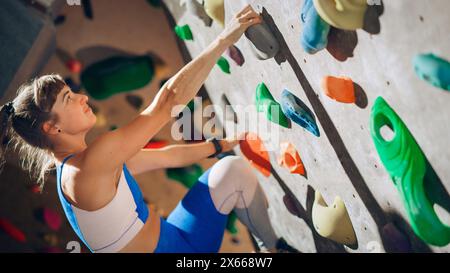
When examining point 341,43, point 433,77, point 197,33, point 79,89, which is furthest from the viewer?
point 79,89

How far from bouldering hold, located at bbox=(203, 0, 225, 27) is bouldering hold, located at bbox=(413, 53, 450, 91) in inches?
27.0

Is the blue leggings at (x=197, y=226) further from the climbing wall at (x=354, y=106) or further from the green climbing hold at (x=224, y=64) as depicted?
the green climbing hold at (x=224, y=64)

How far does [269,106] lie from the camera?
1.33 metres

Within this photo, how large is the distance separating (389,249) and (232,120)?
0.74 m

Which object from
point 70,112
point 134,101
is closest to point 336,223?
point 70,112

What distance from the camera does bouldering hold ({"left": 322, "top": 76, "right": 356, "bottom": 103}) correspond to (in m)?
0.97

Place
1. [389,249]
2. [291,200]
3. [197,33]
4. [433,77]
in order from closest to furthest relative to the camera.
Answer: [433,77] → [389,249] → [291,200] → [197,33]

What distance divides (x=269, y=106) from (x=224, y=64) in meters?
0.28

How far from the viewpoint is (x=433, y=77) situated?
2.41 ft

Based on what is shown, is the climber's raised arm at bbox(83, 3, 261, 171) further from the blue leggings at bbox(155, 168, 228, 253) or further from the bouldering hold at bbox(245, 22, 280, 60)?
the blue leggings at bbox(155, 168, 228, 253)

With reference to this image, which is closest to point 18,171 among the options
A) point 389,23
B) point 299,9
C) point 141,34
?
point 141,34

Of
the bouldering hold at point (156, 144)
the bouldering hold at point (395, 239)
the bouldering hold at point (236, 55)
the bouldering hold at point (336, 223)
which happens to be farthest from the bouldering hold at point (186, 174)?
the bouldering hold at point (395, 239)

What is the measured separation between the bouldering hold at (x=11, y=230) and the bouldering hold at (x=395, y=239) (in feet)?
4.54

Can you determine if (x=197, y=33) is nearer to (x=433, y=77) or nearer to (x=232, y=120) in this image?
(x=232, y=120)
